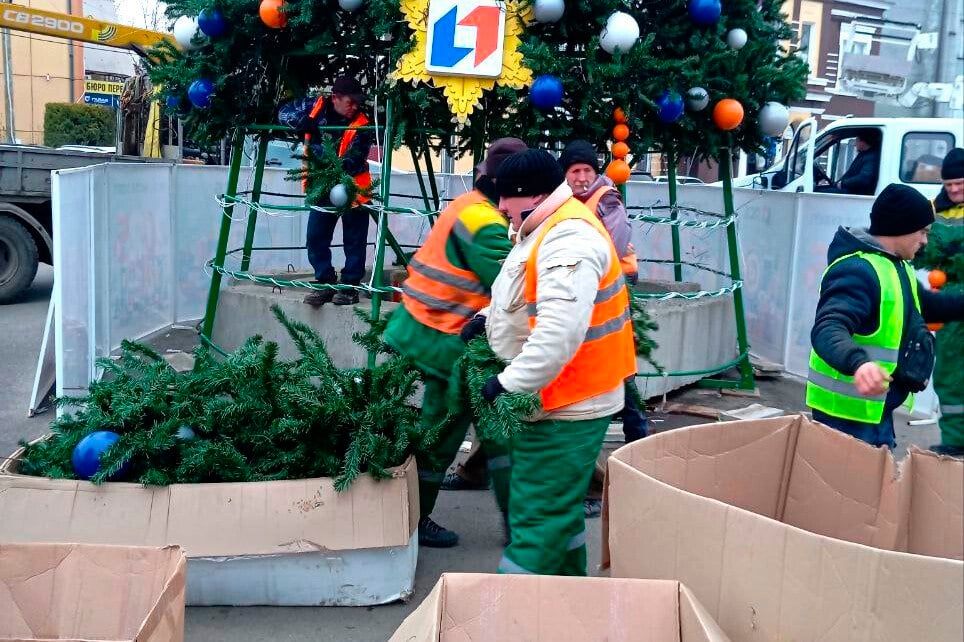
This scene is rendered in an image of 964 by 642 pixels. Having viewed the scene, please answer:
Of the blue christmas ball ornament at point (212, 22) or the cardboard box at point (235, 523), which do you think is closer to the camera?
the cardboard box at point (235, 523)

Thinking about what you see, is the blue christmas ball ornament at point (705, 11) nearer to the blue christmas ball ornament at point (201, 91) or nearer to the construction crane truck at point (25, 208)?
the blue christmas ball ornament at point (201, 91)

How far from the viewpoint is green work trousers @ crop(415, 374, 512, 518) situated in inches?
165

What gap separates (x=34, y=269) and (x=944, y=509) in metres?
10.6

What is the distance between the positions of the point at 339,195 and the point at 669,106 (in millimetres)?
2139

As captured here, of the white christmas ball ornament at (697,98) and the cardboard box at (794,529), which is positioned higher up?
the white christmas ball ornament at (697,98)

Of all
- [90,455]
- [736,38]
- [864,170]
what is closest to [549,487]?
[90,455]

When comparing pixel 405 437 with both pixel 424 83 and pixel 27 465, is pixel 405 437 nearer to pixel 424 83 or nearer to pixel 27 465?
pixel 27 465

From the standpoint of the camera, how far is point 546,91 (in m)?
5.96

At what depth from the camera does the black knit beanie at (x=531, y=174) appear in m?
3.33

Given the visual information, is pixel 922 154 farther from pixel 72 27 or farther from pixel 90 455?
pixel 90 455

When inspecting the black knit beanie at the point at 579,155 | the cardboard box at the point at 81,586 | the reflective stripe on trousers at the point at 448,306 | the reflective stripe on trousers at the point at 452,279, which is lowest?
the cardboard box at the point at 81,586

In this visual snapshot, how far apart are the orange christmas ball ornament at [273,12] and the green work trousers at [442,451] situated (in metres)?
3.15

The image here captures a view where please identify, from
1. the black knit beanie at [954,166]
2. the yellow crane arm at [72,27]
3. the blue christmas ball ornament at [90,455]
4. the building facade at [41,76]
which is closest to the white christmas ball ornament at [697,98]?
the black knit beanie at [954,166]

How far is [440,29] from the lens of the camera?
604cm
